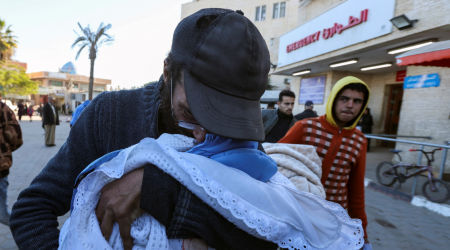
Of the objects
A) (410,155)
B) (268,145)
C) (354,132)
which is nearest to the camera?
(268,145)

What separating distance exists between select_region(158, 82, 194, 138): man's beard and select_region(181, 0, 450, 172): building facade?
815 cm

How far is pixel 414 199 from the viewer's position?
221 inches

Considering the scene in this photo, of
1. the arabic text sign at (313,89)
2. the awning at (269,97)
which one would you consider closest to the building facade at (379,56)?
the arabic text sign at (313,89)

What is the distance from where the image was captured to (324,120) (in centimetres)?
258

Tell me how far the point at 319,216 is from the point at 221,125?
489mm

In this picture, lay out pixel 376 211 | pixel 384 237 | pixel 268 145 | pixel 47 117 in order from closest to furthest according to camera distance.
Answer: pixel 268 145 → pixel 384 237 → pixel 376 211 → pixel 47 117

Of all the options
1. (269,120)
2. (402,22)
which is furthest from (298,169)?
(402,22)

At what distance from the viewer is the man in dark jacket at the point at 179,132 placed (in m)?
0.69

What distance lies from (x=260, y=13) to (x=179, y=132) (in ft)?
94.6

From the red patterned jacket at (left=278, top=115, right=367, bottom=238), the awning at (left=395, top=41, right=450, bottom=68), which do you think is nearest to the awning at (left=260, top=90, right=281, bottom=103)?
the awning at (left=395, top=41, right=450, bottom=68)

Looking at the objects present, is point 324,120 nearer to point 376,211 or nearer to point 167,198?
point 167,198

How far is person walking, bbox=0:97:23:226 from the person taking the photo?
3.10 meters

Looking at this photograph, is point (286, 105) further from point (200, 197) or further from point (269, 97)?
point (269, 97)

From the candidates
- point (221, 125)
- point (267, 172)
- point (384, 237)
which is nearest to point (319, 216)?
point (267, 172)
